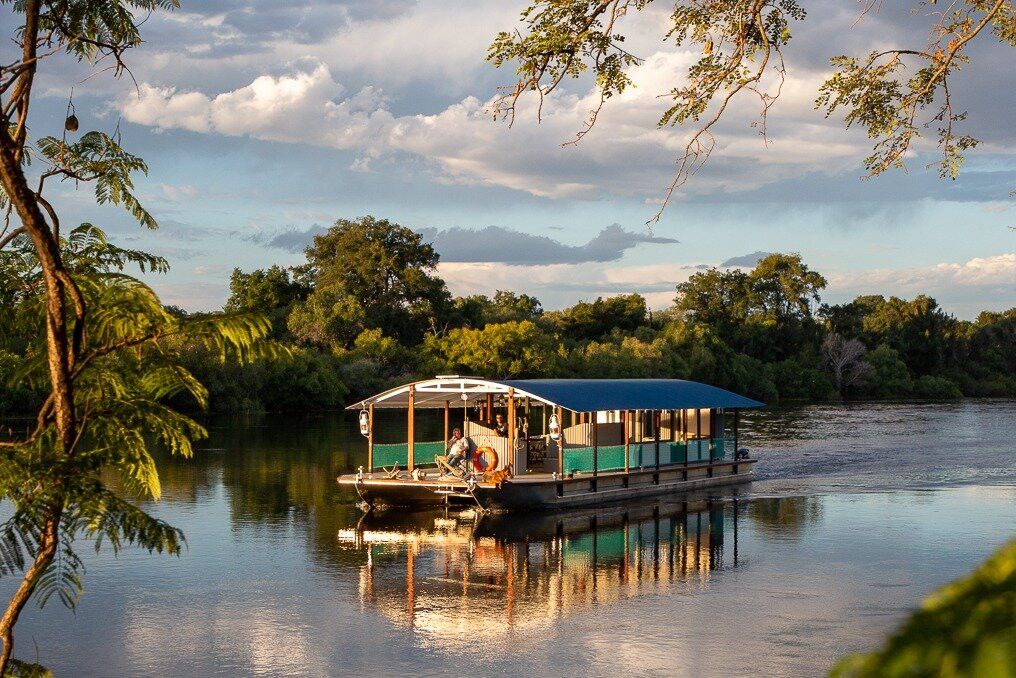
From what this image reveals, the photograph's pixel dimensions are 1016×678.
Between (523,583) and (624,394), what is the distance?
1113 centimetres

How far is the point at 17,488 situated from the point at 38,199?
1.38m

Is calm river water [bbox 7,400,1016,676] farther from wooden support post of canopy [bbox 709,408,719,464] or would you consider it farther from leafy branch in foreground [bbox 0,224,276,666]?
leafy branch in foreground [bbox 0,224,276,666]

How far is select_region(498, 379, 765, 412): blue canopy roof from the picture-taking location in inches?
1053

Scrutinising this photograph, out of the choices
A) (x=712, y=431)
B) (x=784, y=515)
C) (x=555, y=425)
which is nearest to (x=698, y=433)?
(x=712, y=431)

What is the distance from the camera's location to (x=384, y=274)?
96562 millimetres

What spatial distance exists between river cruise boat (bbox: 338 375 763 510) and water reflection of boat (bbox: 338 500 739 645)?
67 cm

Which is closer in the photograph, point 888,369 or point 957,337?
point 888,369

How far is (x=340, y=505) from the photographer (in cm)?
2869

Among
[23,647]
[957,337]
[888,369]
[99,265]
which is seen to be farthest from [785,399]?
[99,265]

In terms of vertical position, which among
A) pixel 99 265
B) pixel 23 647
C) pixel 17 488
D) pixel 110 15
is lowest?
pixel 23 647

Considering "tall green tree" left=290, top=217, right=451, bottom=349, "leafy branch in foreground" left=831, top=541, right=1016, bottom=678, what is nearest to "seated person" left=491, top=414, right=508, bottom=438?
"leafy branch in foreground" left=831, top=541, right=1016, bottom=678

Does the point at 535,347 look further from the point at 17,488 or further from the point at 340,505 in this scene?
the point at 17,488

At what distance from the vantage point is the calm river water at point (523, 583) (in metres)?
13.7

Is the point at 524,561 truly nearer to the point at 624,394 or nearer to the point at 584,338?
the point at 624,394
